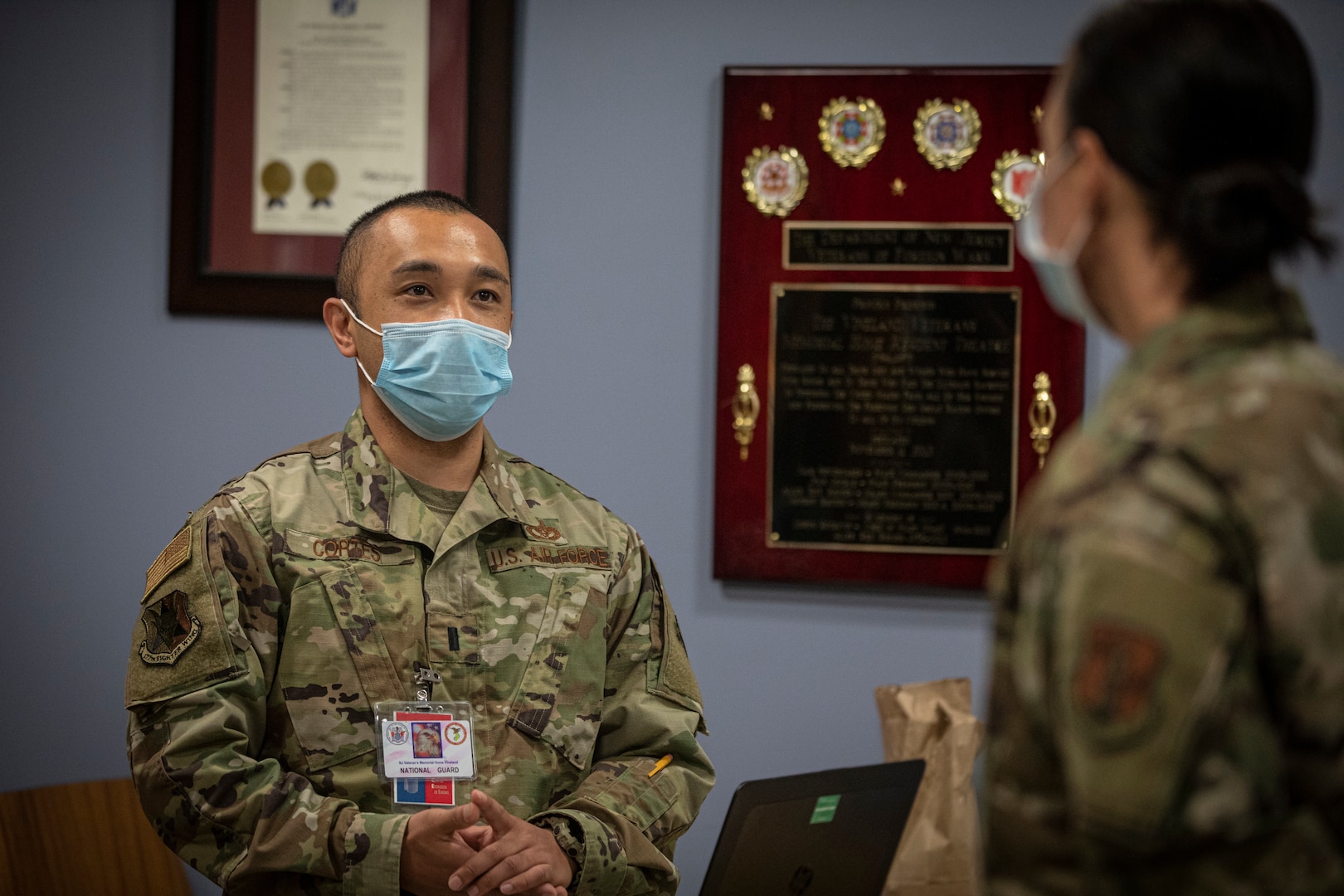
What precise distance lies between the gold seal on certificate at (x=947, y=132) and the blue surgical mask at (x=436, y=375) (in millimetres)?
1260

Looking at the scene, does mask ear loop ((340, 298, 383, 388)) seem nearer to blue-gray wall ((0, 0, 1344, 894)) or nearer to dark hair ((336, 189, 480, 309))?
dark hair ((336, 189, 480, 309))

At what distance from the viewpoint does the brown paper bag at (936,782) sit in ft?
7.49

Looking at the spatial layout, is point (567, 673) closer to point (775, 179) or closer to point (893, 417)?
point (893, 417)

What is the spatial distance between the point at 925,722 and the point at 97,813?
1696 mm

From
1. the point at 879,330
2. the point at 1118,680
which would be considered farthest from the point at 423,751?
the point at 879,330

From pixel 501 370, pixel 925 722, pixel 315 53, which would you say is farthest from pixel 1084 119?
pixel 315 53

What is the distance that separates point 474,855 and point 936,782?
1.11 m

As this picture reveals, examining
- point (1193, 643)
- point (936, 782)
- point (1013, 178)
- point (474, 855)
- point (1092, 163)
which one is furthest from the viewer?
point (1013, 178)

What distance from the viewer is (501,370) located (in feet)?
6.20

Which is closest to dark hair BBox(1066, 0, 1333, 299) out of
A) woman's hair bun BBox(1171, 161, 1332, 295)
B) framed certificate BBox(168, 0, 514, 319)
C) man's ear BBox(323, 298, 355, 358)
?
woman's hair bun BBox(1171, 161, 1332, 295)

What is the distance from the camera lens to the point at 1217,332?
74 cm

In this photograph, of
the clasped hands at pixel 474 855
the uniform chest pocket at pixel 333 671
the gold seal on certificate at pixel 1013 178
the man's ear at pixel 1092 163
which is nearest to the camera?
the man's ear at pixel 1092 163

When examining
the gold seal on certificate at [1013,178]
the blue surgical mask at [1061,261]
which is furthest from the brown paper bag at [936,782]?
the blue surgical mask at [1061,261]

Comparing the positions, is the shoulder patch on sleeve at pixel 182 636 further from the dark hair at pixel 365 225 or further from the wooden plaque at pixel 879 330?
the wooden plaque at pixel 879 330
